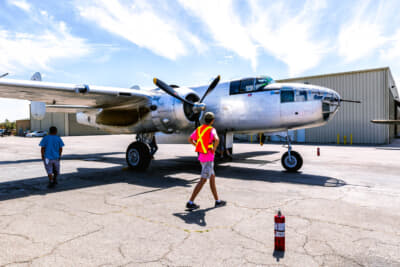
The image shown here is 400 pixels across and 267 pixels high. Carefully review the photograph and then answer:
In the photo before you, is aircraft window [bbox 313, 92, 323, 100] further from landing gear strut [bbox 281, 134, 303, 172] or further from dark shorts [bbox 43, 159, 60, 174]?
dark shorts [bbox 43, 159, 60, 174]

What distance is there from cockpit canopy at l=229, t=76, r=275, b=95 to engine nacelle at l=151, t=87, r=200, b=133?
1.55m

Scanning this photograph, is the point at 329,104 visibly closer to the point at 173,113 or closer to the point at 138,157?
the point at 173,113

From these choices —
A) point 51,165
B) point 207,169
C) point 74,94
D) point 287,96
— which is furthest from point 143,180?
point 287,96

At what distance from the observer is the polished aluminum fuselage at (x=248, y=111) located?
8.99 m

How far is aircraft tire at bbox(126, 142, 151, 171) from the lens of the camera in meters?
10.2

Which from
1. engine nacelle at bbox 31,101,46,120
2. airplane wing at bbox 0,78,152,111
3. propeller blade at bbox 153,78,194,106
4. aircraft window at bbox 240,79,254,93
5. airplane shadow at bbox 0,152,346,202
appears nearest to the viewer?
airplane shadow at bbox 0,152,346,202

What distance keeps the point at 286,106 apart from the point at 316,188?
10.8ft

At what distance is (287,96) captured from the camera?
9.21m

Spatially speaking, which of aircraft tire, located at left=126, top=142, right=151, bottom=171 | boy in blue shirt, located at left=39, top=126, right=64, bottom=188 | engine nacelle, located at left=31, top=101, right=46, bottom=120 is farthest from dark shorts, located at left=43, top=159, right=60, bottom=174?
engine nacelle, located at left=31, top=101, right=46, bottom=120

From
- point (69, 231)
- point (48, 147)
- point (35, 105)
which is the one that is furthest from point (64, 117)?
point (69, 231)

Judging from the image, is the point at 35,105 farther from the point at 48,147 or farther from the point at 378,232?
the point at 378,232

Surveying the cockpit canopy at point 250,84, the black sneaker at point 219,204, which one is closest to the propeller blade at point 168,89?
the cockpit canopy at point 250,84

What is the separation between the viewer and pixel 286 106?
30.3ft

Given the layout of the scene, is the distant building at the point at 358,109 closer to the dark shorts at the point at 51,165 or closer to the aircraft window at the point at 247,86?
the aircraft window at the point at 247,86
